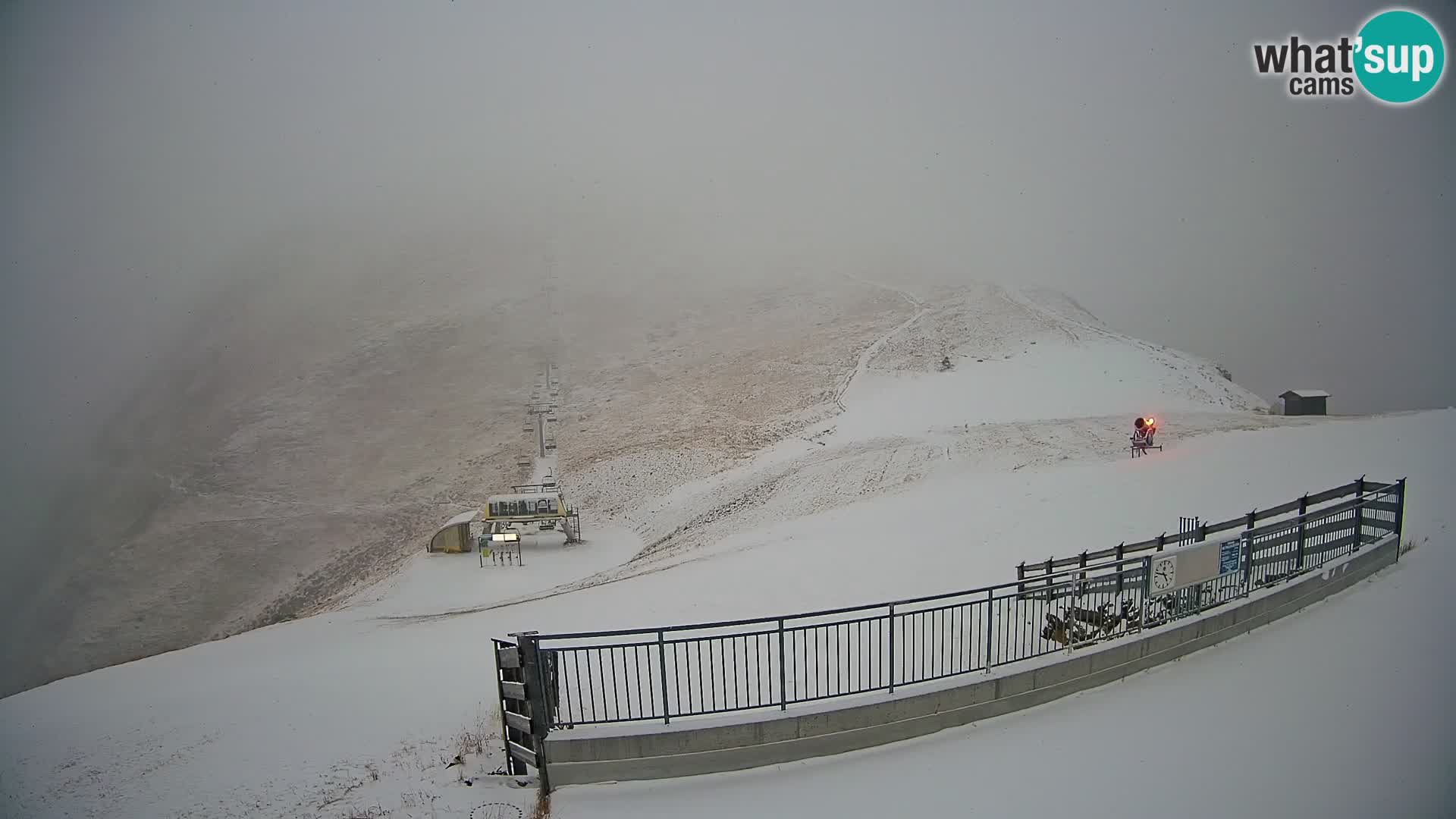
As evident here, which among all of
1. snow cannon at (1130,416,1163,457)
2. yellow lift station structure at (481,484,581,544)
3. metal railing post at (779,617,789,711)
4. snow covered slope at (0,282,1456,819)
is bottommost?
yellow lift station structure at (481,484,581,544)

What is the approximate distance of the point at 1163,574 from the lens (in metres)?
7.58

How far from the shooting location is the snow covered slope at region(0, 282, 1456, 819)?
8953 millimetres

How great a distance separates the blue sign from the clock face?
1.18 meters

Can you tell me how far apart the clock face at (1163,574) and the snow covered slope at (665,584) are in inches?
49.2

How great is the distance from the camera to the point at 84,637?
33406mm

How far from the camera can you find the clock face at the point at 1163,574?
7535 millimetres

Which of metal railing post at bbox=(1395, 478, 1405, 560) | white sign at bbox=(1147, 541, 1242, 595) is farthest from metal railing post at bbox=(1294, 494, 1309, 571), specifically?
metal railing post at bbox=(1395, 478, 1405, 560)

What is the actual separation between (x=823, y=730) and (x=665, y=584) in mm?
10632

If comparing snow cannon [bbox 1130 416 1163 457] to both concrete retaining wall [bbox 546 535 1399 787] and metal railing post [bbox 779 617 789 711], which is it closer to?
concrete retaining wall [bbox 546 535 1399 787]

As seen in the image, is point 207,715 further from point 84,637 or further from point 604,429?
point 604,429

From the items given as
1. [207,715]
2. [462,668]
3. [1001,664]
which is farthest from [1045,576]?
[207,715]

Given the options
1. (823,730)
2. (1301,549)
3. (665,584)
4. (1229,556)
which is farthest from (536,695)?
(1301,549)

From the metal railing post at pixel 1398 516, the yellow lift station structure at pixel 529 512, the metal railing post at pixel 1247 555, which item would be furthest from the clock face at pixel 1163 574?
the yellow lift station structure at pixel 529 512

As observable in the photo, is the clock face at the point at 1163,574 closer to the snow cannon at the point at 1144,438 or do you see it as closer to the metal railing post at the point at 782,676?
the metal railing post at the point at 782,676
